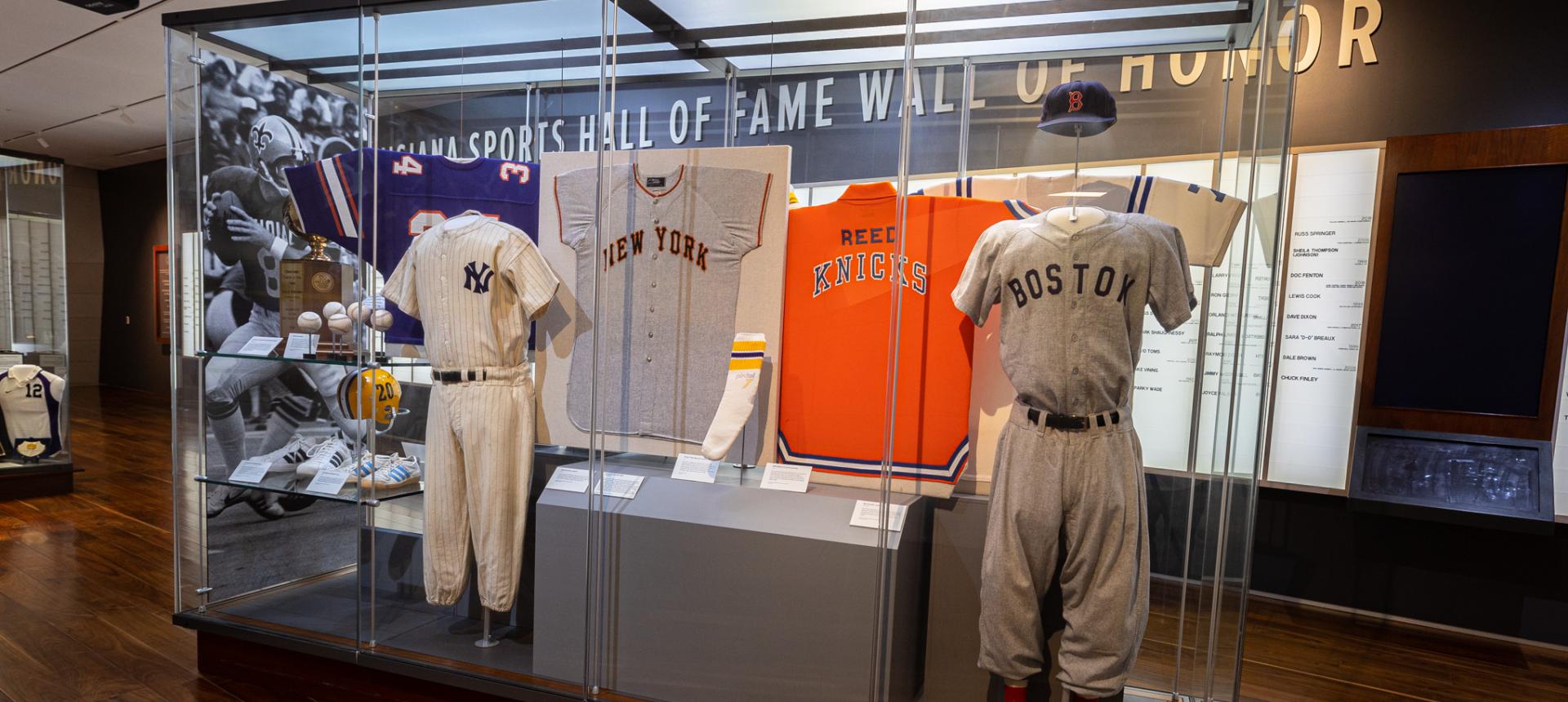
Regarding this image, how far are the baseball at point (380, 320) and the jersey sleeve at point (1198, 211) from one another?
2208 mm

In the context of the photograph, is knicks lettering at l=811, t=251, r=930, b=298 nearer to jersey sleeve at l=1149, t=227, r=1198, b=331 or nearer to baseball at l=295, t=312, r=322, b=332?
jersey sleeve at l=1149, t=227, r=1198, b=331

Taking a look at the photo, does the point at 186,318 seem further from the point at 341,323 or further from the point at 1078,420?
the point at 1078,420

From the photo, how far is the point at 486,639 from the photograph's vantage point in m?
2.60

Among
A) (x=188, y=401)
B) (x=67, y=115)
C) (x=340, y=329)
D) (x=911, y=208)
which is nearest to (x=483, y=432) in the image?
(x=340, y=329)

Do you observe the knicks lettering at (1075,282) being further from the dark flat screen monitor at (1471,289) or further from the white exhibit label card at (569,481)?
the dark flat screen monitor at (1471,289)

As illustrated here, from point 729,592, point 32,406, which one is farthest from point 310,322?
point 32,406

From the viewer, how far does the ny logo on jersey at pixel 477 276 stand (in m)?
2.47

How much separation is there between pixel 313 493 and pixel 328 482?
0.06 meters

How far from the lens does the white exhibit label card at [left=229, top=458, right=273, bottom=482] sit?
285cm

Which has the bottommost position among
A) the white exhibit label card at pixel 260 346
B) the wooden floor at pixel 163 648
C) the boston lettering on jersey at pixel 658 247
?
the wooden floor at pixel 163 648

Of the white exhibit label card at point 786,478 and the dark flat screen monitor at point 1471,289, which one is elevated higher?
the dark flat screen monitor at point 1471,289

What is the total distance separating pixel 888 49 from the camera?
2.23 m

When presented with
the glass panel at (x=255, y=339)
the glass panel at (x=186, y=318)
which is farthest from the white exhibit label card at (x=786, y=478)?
the glass panel at (x=186, y=318)

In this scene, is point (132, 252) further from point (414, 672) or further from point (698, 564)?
point (698, 564)
